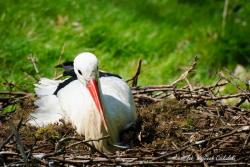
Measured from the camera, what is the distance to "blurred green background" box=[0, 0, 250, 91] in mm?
7742

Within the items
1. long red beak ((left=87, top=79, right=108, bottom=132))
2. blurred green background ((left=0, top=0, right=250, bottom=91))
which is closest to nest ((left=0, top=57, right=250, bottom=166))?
long red beak ((left=87, top=79, right=108, bottom=132))

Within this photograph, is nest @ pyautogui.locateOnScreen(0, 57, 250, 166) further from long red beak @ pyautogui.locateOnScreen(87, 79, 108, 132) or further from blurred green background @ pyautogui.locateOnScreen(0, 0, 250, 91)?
blurred green background @ pyautogui.locateOnScreen(0, 0, 250, 91)

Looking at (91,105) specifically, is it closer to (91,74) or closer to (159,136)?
(91,74)

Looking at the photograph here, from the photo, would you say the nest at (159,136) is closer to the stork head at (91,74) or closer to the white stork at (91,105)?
the white stork at (91,105)

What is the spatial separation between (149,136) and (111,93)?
0.43 metres

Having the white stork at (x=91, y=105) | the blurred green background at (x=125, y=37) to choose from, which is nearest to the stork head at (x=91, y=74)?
the white stork at (x=91, y=105)

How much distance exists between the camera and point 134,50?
8.29 metres

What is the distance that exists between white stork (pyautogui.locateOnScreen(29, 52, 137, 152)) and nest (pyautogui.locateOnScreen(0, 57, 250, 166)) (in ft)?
0.33

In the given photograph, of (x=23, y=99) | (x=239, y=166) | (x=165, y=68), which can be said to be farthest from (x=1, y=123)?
(x=165, y=68)

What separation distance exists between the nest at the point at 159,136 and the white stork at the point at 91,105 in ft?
0.33

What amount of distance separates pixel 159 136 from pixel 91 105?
51cm

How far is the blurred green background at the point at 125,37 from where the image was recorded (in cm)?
774

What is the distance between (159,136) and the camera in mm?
5328

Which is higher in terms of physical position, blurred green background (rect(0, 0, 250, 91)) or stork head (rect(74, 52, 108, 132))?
blurred green background (rect(0, 0, 250, 91))
